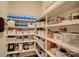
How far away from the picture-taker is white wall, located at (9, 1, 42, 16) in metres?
4.02

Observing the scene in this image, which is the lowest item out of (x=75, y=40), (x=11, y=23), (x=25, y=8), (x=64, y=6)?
(x=75, y=40)

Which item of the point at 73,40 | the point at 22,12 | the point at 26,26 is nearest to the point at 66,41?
the point at 73,40

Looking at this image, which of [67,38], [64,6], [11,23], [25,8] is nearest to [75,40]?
[67,38]

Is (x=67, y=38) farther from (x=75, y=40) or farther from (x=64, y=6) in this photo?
(x=64, y=6)

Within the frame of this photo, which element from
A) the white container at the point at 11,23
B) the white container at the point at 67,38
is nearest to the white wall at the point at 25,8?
the white container at the point at 11,23

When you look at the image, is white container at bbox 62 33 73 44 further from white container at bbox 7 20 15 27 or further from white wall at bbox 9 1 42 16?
white wall at bbox 9 1 42 16

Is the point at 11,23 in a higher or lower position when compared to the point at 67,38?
higher

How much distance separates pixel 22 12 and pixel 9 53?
154 cm

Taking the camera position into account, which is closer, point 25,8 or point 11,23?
point 11,23

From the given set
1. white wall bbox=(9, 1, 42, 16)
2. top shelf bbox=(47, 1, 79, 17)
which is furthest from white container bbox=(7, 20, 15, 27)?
top shelf bbox=(47, 1, 79, 17)

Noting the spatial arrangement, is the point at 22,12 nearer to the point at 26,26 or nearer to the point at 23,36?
the point at 26,26

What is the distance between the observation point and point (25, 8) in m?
4.14

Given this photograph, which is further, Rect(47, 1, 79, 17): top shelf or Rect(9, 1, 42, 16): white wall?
Rect(9, 1, 42, 16): white wall

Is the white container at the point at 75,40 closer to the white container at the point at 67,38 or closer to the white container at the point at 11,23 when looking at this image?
the white container at the point at 67,38
